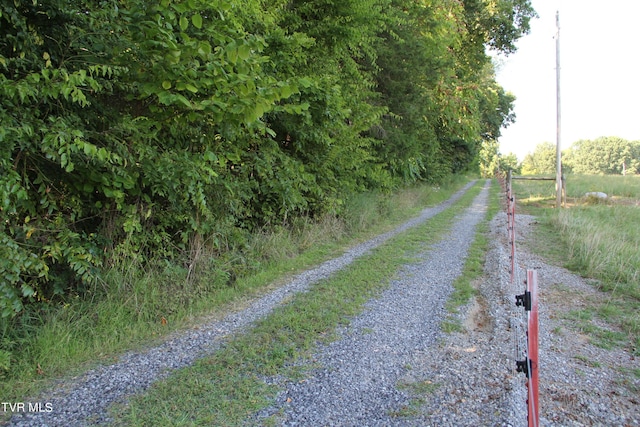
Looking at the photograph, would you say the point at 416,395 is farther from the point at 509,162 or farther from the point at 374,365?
the point at 509,162

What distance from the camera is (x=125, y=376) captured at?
341 centimetres

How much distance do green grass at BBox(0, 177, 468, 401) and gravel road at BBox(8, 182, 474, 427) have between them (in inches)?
7.4

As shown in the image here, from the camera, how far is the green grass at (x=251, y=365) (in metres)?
2.87

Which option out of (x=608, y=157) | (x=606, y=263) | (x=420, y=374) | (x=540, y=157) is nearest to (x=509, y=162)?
(x=540, y=157)

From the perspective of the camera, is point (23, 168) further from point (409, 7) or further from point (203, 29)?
point (409, 7)

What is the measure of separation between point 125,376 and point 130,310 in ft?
3.86

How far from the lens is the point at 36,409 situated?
293cm

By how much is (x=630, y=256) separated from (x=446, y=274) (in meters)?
3.63

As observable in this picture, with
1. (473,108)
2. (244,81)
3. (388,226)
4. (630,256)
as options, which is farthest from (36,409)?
(473,108)

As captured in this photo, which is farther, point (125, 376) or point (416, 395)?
point (125, 376)

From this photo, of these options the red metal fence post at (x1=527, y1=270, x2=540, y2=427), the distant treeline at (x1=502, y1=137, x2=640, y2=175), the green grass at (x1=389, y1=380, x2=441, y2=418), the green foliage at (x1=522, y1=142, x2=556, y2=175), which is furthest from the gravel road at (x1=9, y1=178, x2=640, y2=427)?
the green foliage at (x1=522, y1=142, x2=556, y2=175)

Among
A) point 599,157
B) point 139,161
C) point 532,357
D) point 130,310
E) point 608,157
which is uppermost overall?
point 599,157

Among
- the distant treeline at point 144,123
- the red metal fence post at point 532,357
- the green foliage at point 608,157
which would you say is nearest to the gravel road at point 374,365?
the red metal fence post at point 532,357

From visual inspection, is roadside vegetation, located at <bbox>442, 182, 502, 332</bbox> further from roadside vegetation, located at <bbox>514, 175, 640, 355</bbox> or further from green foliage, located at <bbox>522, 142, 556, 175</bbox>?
green foliage, located at <bbox>522, 142, 556, 175</bbox>
